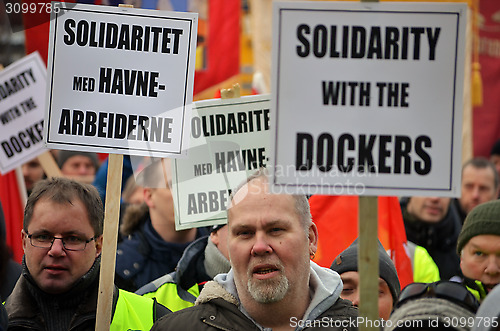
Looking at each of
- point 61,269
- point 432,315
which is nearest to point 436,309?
point 432,315

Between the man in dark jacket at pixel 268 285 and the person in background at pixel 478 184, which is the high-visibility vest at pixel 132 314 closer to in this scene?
the man in dark jacket at pixel 268 285

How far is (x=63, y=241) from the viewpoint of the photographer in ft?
11.6

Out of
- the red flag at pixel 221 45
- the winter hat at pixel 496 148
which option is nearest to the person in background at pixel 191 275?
the red flag at pixel 221 45

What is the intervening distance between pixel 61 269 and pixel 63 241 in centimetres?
11

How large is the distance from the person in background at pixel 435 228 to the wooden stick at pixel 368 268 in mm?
3553

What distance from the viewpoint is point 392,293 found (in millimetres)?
3986

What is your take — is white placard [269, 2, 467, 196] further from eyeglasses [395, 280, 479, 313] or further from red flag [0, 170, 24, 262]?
red flag [0, 170, 24, 262]

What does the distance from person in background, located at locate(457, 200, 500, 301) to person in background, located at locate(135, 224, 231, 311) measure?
1.18 metres

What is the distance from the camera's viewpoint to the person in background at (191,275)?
175 inches

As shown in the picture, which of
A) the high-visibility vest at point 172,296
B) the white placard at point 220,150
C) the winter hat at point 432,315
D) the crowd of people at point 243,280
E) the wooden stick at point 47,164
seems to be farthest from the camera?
the wooden stick at point 47,164

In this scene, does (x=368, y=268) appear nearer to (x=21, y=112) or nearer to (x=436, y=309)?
(x=436, y=309)

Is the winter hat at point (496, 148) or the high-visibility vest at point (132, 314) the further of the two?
the winter hat at point (496, 148)

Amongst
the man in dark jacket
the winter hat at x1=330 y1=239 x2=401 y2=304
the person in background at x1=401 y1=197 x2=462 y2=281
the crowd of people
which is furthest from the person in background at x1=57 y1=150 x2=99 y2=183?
the man in dark jacket

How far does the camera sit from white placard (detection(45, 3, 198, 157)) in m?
3.67
